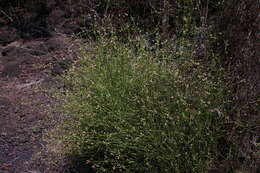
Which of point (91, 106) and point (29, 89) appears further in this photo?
point (29, 89)

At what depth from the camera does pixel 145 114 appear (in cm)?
288

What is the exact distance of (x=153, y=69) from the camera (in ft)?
10.6

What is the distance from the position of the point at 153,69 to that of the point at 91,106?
0.55m

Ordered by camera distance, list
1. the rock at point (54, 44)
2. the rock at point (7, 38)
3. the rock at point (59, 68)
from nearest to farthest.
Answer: the rock at point (59, 68), the rock at point (54, 44), the rock at point (7, 38)

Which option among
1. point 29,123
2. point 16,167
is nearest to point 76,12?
point 29,123

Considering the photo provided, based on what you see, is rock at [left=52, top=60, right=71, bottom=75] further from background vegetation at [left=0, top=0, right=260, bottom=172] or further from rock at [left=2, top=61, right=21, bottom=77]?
background vegetation at [left=0, top=0, right=260, bottom=172]

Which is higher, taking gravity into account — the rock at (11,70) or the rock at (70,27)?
the rock at (70,27)

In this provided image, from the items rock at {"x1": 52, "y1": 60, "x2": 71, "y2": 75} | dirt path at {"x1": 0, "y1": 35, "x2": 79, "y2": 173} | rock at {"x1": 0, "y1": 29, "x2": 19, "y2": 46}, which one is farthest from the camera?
rock at {"x1": 0, "y1": 29, "x2": 19, "y2": 46}

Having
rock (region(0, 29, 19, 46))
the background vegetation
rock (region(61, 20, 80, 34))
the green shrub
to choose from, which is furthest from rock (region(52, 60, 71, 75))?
the green shrub

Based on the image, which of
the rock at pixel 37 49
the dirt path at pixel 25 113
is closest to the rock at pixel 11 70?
the dirt path at pixel 25 113

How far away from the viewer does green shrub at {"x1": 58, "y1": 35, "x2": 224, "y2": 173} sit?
2762 mm

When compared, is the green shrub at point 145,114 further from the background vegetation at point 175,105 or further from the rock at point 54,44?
the rock at point 54,44

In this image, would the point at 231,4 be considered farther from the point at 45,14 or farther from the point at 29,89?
the point at 45,14

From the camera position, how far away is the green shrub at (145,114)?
276 cm
